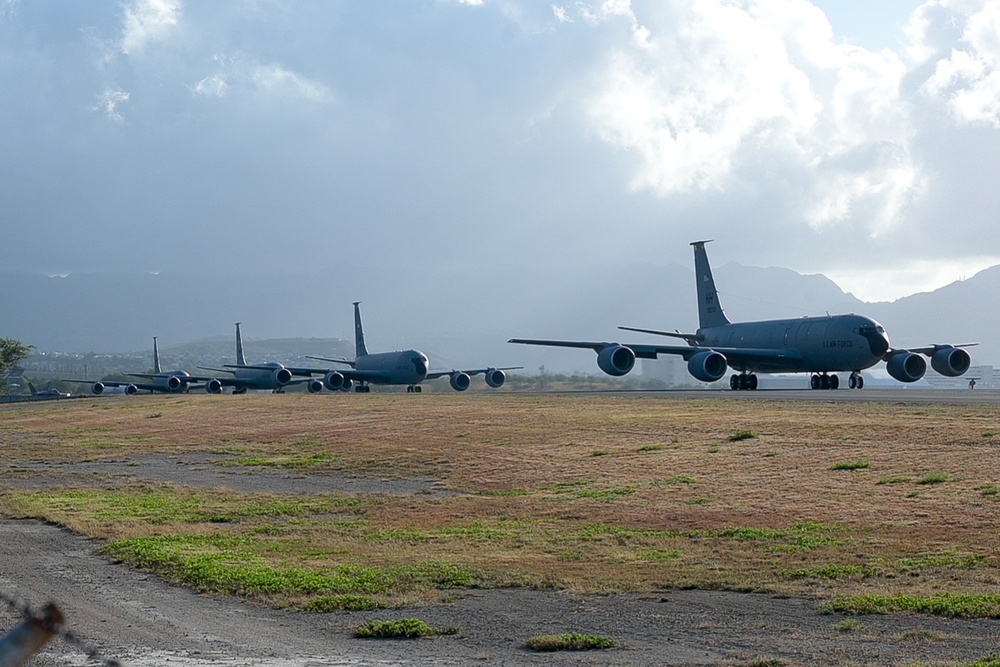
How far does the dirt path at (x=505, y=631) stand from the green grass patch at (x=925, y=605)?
25cm

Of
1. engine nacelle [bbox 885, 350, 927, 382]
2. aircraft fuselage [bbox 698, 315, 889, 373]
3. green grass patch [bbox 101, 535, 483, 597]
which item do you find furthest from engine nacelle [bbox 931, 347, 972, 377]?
green grass patch [bbox 101, 535, 483, 597]

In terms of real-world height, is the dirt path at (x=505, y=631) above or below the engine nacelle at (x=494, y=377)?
below

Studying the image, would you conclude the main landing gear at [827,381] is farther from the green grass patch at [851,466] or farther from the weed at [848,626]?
the weed at [848,626]

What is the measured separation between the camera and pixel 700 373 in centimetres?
5362

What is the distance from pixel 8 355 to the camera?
131250 millimetres

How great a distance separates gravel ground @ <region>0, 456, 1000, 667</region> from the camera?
932cm

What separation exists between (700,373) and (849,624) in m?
43.7

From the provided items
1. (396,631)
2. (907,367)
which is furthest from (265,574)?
(907,367)

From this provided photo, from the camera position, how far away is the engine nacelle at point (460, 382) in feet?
281

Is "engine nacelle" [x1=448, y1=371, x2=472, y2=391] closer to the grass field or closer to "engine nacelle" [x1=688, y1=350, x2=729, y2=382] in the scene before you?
"engine nacelle" [x1=688, y1=350, x2=729, y2=382]

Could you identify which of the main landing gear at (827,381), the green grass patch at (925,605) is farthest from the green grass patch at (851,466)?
the main landing gear at (827,381)

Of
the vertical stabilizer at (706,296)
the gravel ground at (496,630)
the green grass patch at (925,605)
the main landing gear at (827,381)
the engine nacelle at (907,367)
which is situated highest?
the vertical stabilizer at (706,296)

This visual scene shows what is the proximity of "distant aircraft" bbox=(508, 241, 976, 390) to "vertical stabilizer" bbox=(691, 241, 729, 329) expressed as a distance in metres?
8.53

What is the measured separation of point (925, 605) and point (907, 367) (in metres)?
45.7
